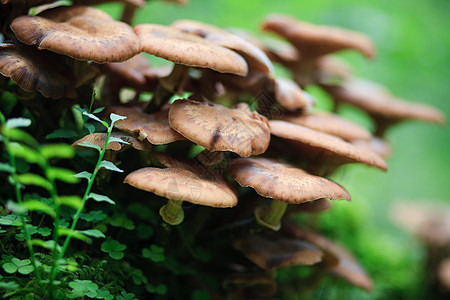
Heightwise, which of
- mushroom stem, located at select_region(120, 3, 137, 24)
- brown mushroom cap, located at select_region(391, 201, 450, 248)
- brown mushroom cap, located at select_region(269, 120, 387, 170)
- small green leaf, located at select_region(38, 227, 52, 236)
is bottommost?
brown mushroom cap, located at select_region(391, 201, 450, 248)

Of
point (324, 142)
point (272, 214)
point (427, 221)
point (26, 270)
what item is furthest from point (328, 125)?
point (427, 221)

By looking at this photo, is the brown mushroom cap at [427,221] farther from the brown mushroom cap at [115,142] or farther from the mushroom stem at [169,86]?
the brown mushroom cap at [115,142]

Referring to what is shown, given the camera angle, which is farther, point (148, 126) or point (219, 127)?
point (148, 126)

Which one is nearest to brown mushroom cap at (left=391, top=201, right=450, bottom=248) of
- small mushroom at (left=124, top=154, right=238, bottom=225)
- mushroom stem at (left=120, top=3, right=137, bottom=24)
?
small mushroom at (left=124, top=154, right=238, bottom=225)

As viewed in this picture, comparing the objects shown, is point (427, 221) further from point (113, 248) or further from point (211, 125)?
point (113, 248)

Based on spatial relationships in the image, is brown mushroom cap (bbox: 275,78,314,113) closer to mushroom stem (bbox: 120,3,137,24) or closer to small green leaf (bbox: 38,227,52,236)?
mushroom stem (bbox: 120,3,137,24)

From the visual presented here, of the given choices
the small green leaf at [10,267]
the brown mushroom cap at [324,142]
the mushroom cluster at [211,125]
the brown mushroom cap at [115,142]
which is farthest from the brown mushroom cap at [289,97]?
the small green leaf at [10,267]

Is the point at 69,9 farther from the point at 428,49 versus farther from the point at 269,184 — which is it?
the point at 428,49

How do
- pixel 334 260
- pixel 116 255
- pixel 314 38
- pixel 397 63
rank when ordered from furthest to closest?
pixel 397 63, pixel 314 38, pixel 334 260, pixel 116 255
